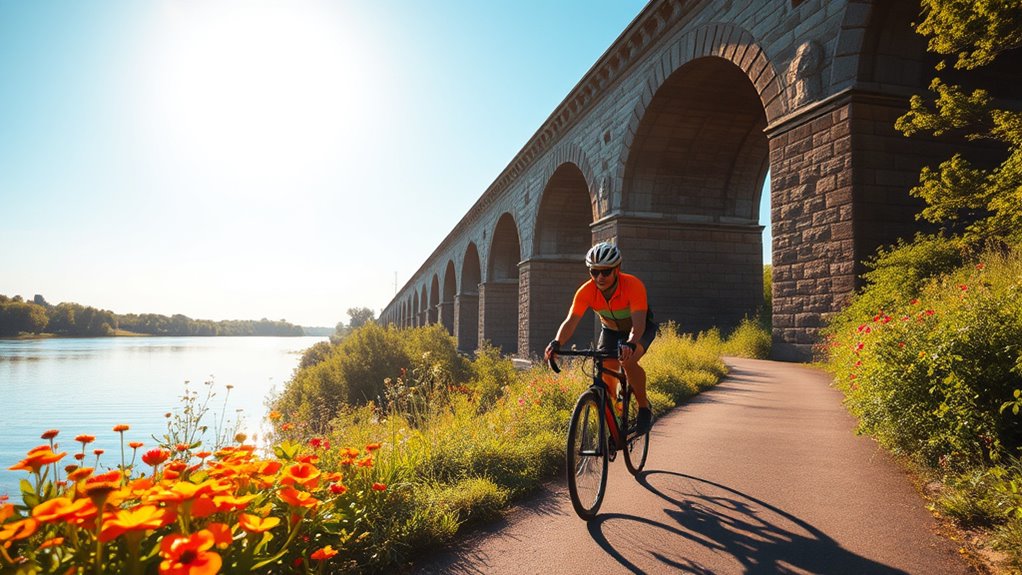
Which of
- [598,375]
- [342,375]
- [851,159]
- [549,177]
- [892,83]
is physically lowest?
[342,375]

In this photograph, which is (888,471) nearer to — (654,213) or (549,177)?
(654,213)

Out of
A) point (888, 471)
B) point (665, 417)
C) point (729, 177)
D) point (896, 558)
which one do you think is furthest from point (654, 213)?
point (896, 558)

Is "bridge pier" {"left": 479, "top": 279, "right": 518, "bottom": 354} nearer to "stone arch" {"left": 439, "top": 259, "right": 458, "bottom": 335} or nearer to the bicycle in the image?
"stone arch" {"left": 439, "top": 259, "right": 458, "bottom": 335}

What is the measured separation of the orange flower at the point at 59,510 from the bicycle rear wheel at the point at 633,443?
10.0ft

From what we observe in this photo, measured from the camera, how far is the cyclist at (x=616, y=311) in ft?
11.8

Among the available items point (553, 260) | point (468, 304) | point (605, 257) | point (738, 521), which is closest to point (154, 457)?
point (605, 257)

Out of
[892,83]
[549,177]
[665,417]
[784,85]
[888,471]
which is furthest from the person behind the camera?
[549,177]

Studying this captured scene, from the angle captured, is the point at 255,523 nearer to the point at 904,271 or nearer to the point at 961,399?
the point at 961,399

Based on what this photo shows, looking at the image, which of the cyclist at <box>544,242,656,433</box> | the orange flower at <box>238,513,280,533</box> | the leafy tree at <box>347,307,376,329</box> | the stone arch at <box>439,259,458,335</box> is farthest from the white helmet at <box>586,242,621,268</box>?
the leafy tree at <box>347,307,376,329</box>

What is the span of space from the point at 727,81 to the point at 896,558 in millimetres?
11670

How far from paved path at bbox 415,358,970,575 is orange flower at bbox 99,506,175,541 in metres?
1.53

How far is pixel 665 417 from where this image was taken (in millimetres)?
6234

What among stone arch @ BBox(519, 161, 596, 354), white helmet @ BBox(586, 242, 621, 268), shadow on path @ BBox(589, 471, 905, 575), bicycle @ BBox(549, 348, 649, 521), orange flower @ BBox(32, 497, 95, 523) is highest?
stone arch @ BBox(519, 161, 596, 354)

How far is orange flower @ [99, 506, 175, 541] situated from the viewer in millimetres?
1396
